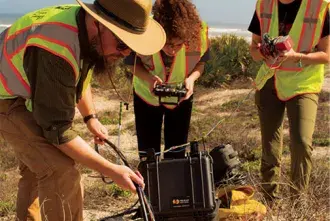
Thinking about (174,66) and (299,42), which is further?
(174,66)

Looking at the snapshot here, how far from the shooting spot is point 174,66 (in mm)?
3902

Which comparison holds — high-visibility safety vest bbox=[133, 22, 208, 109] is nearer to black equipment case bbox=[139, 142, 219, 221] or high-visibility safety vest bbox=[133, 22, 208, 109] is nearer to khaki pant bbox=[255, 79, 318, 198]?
khaki pant bbox=[255, 79, 318, 198]

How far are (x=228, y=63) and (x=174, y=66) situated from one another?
8.50m

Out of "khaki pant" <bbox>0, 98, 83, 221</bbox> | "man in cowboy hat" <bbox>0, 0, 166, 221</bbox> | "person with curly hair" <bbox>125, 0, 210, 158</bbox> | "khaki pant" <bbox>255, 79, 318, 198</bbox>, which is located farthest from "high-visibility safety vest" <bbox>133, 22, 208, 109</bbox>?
"khaki pant" <bbox>0, 98, 83, 221</bbox>

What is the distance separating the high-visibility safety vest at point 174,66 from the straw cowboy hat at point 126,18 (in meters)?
1.42

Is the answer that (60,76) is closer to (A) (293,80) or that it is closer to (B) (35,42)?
(B) (35,42)

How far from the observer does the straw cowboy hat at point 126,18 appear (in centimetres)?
227

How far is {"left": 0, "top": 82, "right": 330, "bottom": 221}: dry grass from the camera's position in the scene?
11.6 ft

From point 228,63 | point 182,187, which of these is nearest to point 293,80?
point 182,187

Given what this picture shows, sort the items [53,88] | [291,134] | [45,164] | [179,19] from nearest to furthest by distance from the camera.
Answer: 1. [53,88]
2. [45,164]
3. [179,19]
4. [291,134]

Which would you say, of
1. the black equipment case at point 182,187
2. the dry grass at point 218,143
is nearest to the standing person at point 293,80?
the dry grass at point 218,143

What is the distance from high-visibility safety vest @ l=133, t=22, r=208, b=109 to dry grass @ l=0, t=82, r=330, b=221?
472 mm

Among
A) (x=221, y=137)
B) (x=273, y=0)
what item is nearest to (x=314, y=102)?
(x=273, y=0)

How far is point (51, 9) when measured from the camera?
267 centimetres
